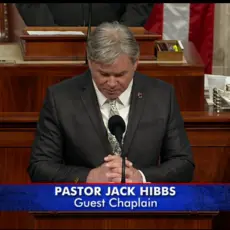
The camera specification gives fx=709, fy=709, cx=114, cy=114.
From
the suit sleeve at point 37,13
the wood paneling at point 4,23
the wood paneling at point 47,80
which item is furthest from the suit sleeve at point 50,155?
the wood paneling at point 4,23

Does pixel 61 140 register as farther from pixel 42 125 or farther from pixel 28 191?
pixel 28 191

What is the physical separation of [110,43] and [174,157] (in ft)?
1.46

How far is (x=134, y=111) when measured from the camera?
7.45 ft

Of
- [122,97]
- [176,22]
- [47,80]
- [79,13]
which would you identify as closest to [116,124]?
[122,97]

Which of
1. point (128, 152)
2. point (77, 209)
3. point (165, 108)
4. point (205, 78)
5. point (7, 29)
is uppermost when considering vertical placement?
point (7, 29)

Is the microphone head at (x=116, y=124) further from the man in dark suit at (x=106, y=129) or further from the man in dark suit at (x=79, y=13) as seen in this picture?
the man in dark suit at (x=79, y=13)

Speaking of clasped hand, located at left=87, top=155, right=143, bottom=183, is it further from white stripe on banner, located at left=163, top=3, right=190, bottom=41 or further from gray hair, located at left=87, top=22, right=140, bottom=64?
white stripe on banner, located at left=163, top=3, right=190, bottom=41

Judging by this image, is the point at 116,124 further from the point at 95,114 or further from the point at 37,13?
the point at 37,13

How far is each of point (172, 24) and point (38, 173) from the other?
219 centimetres

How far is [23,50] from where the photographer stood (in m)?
2.97

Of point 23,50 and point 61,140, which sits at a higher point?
point 23,50

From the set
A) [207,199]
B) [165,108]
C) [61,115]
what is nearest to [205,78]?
[165,108]

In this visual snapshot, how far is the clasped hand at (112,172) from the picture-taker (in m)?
2.01

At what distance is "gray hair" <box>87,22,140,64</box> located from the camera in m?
2.08
